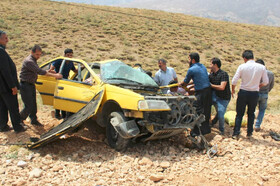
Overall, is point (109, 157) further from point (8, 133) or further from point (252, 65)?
point (252, 65)

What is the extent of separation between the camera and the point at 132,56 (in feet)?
66.8

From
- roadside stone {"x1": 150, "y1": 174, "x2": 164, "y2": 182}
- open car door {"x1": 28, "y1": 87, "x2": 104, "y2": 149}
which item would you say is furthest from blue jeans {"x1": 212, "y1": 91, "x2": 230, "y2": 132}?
open car door {"x1": 28, "y1": 87, "x2": 104, "y2": 149}

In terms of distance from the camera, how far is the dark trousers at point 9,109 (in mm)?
5523

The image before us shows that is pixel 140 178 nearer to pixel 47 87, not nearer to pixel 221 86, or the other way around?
pixel 221 86

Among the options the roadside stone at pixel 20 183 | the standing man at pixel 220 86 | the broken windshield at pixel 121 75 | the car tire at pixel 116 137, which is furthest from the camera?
the standing man at pixel 220 86

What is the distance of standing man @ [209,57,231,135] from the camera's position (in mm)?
6016

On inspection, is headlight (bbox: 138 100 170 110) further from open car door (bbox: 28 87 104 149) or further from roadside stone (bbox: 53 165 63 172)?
roadside stone (bbox: 53 165 63 172)

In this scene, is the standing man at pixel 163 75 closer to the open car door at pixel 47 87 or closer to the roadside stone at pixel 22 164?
the open car door at pixel 47 87

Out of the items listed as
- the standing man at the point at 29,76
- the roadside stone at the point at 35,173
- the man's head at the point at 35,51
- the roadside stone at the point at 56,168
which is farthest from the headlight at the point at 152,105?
the man's head at the point at 35,51

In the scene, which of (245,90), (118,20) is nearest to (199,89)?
(245,90)

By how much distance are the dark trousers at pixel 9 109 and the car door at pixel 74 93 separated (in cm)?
85

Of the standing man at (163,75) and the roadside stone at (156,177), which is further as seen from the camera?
the standing man at (163,75)

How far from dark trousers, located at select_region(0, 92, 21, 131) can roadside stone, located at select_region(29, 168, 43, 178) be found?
1.88 meters

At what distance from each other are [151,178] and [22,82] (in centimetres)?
368
